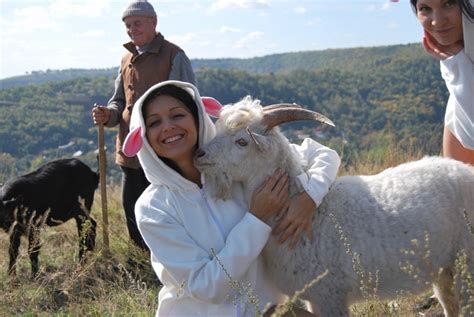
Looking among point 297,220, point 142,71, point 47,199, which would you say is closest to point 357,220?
point 297,220

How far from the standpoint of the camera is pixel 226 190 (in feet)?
10.3

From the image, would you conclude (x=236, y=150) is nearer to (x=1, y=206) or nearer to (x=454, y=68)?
(x=454, y=68)

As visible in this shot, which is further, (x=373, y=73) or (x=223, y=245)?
(x=373, y=73)

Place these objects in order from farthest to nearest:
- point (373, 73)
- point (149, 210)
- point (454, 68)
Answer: point (373, 73)
point (454, 68)
point (149, 210)

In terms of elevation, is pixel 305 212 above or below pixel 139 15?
below

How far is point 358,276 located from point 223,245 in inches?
28.6

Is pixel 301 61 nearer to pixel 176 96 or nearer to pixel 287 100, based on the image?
pixel 287 100

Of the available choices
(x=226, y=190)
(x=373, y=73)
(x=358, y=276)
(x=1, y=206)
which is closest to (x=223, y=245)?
(x=226, y=190)

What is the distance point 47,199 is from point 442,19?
14.5ft

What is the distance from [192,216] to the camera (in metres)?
3.10

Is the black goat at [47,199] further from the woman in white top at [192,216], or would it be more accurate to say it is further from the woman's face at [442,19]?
the woman's face at [442,19]

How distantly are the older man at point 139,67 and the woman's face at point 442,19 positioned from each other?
8.07ft

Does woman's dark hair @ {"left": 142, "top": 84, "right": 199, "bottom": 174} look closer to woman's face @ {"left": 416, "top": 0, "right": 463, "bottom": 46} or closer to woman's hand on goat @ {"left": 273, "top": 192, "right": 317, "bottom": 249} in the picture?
woman's hand on goat @ {"left": 273, "top": 192, "right": 317, "bottom": 249}

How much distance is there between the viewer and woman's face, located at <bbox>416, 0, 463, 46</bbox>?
3.36 m
